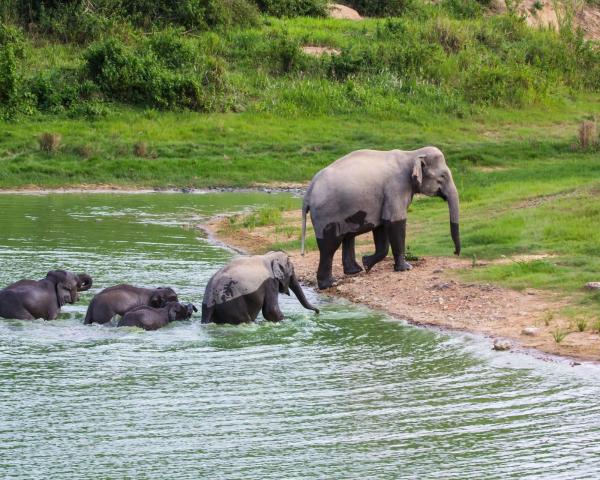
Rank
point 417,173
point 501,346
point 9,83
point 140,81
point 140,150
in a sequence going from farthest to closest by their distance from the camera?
point 140,81 → point 9,83 → point 140,150 → point 417,173 → point 501,346

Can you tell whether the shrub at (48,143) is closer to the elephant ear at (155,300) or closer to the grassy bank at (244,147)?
the grassy bank at (244,147)

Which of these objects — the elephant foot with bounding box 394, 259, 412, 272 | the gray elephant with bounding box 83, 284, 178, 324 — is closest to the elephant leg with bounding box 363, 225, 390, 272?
the elephant foot with bounding box 394, 259, 412, 272

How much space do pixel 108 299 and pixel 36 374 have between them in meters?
1.98

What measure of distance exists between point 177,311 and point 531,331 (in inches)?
138

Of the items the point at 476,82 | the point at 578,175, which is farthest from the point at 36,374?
the point at 476,82

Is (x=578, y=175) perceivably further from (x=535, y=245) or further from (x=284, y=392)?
(x=284, y=392)

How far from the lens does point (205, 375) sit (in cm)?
1052

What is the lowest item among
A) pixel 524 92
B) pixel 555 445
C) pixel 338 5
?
pixel 555 445

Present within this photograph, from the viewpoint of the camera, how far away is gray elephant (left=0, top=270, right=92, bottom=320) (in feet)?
40.8

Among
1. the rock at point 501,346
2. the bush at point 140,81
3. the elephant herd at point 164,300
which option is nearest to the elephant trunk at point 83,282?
the elephant herd at point 164,300

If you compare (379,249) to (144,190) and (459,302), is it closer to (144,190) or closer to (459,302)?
(459,302)

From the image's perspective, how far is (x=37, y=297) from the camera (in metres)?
12.5

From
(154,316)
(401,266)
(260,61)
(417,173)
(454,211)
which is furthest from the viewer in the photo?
(260,61)

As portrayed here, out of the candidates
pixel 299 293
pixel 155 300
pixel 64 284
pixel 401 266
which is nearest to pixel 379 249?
pixel 401 266
